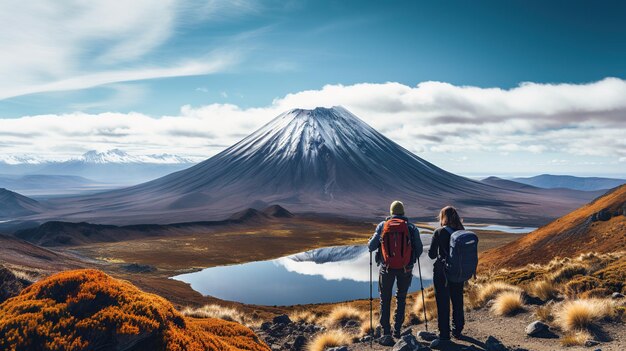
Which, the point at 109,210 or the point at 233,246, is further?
the point at 109,210

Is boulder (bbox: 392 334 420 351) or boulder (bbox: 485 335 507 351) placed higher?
boulder (bbox: 485 335 507 351)

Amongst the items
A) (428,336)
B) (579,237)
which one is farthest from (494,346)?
(579,237)

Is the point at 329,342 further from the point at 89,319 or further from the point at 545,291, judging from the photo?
the point at 89,319

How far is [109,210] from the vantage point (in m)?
179

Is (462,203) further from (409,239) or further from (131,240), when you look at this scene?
(409,239)

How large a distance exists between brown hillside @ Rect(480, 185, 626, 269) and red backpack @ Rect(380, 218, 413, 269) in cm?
1697

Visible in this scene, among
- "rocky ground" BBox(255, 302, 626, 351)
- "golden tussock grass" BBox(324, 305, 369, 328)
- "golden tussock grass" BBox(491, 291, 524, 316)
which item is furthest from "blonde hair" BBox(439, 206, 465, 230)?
"golden tussock grass" BBox(324, 305, 369, 328)

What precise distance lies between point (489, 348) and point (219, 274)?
42.4 metres

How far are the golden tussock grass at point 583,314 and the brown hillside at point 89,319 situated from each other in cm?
650

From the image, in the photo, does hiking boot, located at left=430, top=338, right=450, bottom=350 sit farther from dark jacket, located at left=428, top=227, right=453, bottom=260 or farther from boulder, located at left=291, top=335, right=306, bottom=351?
boulder, located at left=291, top=335, right=306, bottom=351

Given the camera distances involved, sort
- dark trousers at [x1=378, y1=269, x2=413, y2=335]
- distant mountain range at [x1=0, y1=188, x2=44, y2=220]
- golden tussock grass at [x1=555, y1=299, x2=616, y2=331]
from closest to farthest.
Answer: golden tussock grass at [x1=555, y1=299, x2=616, y2=331] < dark trousers at [x1=378, y1=269, x2=413, y2=335] < distant mountain range at [x1=0, y1=188, x2=44, y2=220]

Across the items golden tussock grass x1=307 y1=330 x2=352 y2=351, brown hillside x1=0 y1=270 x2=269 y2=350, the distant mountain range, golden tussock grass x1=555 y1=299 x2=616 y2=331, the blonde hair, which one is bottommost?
the distant mountain range

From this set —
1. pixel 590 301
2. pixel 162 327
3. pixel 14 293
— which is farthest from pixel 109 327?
pixel 590 301

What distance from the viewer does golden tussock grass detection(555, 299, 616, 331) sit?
742 cm
